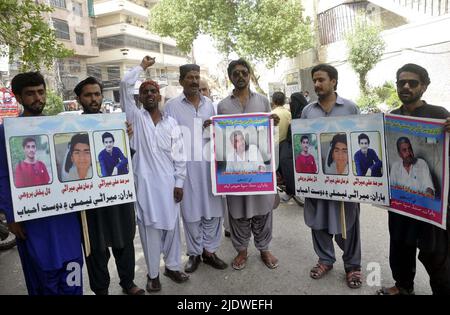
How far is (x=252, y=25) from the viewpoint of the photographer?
15.6 meters

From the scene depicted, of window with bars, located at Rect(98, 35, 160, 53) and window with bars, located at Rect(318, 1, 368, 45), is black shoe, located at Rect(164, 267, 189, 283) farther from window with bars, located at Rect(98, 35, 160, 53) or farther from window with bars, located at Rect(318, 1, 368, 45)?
window with bars, located at Rect(98, 35, 160, 53)

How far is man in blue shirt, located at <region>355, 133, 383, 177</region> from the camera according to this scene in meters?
2.57

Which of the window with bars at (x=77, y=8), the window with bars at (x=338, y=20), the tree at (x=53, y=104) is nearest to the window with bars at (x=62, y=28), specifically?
the window with bars at (x=77, y=8)

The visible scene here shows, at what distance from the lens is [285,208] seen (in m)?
5.25

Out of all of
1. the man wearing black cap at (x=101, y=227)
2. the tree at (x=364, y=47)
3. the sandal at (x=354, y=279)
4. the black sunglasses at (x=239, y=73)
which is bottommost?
the sandal at (x=354, y=279)

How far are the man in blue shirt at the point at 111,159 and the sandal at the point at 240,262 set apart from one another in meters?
1.54

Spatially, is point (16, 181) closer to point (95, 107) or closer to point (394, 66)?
point (95, 107)

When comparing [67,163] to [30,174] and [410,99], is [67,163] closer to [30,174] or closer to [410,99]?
[30,174]

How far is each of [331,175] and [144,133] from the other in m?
1.68

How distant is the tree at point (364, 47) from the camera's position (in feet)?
44.4

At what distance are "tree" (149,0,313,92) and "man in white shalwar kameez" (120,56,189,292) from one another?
1281 centimetres

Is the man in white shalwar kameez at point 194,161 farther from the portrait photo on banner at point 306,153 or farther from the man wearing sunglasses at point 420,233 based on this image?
the man wearing sunglasses at point 420,233

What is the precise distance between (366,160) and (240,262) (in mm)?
1628
